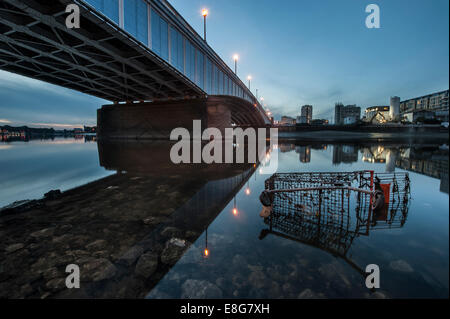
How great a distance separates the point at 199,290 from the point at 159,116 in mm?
49074

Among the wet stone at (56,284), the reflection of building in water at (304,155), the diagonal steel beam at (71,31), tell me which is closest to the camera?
the wet stone at (56,284)

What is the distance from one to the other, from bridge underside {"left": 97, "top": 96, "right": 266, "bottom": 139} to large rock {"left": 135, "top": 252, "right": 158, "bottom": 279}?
3961 centimetres

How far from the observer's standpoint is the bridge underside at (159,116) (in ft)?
143

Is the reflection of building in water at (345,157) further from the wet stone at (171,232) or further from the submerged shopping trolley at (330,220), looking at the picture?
the wet stone at (171,232)

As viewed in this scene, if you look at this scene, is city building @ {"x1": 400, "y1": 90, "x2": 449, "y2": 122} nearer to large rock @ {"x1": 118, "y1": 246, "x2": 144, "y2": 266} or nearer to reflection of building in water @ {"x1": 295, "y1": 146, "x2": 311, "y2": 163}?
reflection of building in water @ {"x1": 295, "y1": 146, "x2": 311, "y2": 163}

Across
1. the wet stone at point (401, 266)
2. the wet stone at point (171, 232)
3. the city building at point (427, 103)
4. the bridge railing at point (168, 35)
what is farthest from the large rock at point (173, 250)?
the city building at point (427, 103)

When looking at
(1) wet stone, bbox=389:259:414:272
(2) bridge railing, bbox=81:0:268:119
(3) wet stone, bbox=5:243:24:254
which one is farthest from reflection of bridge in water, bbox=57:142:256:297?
(2) bridge railing, bbox=81:0:268:119

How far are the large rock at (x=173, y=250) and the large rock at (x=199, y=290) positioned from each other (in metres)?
0.79

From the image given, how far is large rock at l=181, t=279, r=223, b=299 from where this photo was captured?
319cm

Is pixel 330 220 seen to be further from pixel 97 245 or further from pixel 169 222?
pixel 97 245
